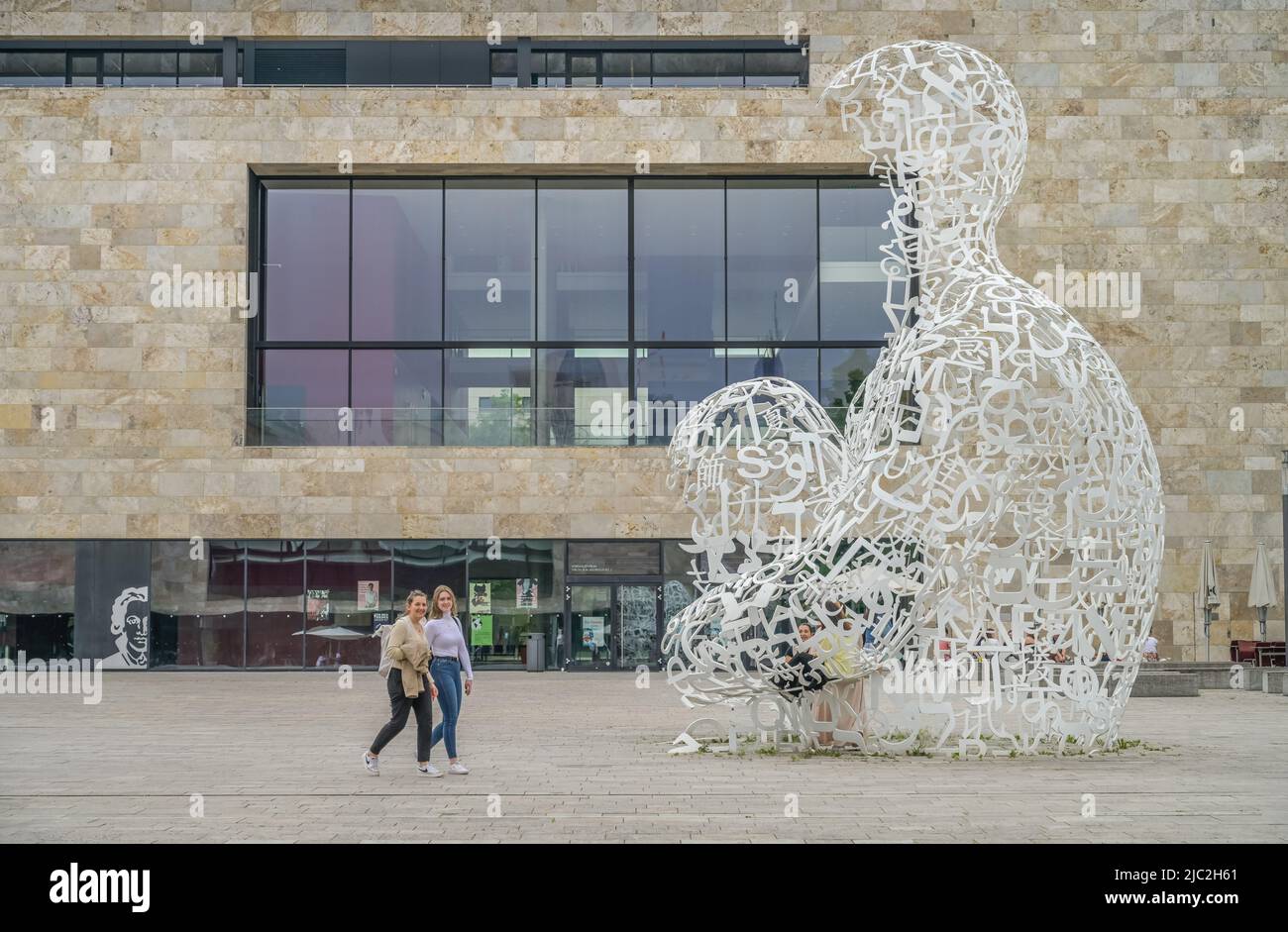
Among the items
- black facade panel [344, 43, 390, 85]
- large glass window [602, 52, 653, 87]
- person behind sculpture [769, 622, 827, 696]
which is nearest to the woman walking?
person behind sculpture [769, 622, 827, 696]

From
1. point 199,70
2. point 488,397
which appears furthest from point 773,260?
point 199,70

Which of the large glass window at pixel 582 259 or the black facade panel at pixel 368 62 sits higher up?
the black facade panel at pixel 368 62

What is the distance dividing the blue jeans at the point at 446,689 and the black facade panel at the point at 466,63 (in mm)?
19499

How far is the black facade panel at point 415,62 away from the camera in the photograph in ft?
97.0

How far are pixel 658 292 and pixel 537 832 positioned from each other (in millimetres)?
21862

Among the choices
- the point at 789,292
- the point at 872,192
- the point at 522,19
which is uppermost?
the point at 522,19

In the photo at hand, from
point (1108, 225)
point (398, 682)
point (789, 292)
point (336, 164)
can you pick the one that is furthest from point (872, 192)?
point (398, 682)

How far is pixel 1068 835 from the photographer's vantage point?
855 centimetres

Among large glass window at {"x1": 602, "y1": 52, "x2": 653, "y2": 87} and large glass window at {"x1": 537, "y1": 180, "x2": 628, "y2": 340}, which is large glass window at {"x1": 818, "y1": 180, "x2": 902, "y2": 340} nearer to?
large glass window at {"x1": 537, "y1": 180, "x2": 628, "y2": 340}

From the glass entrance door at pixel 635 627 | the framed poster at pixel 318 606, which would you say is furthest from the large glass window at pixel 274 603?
the glass entrance door at pixel 635 627

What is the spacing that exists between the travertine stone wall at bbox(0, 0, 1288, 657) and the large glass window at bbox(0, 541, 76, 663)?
0.46 meters

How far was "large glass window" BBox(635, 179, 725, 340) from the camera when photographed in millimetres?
29719

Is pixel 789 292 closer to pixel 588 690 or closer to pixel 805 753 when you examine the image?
pixel 588 690

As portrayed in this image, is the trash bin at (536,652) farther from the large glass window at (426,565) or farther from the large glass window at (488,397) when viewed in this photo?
the large glass window at (488,397)
